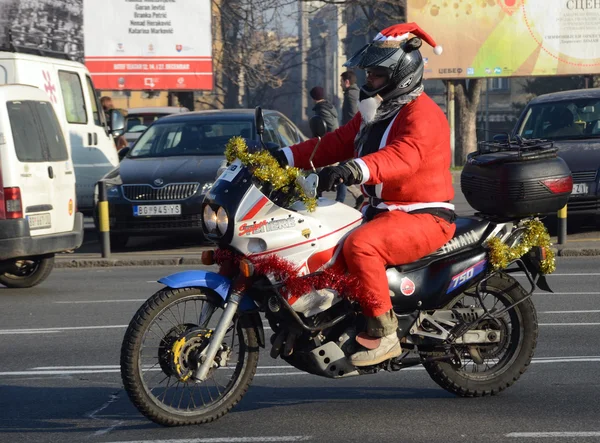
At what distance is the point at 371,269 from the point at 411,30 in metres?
1.24

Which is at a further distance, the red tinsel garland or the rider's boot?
the rider's boot

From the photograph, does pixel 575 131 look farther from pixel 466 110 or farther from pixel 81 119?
pixel 466 110

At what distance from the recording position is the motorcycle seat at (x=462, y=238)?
6.12m

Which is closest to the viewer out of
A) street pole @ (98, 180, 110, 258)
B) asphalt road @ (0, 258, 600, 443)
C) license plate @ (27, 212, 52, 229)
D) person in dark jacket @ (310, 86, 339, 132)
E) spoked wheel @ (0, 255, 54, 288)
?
asphalt road @ (0, 258, 600, 443)

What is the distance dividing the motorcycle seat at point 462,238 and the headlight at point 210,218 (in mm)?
983

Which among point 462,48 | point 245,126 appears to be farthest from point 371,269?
point 462,48

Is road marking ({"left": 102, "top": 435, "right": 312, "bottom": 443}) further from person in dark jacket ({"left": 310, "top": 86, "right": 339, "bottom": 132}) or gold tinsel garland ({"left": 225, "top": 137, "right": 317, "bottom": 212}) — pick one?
person in dark jacket ({"left": 310, "top": 86, "right": 339, "bottom": 132})

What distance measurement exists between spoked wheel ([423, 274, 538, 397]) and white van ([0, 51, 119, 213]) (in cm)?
1090

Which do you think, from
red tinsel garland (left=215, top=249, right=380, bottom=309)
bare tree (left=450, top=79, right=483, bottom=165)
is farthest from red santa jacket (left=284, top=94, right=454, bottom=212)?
bare tree (left=450, top=79, right=483, bottom=165)

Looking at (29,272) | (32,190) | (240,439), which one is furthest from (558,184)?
(29,272)

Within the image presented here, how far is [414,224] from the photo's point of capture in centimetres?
598

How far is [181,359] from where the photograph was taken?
19.2 feet

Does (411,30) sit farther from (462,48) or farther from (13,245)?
(462,48)

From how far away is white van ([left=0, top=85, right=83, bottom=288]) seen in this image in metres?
11.3
